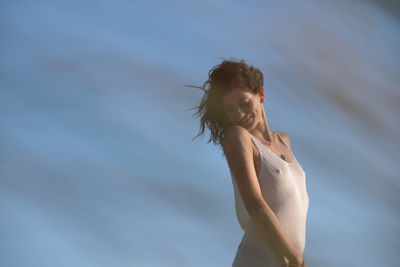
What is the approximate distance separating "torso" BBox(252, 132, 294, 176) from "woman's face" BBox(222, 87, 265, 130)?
0.15 metres

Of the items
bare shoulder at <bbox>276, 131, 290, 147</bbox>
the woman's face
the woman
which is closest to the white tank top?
the woman

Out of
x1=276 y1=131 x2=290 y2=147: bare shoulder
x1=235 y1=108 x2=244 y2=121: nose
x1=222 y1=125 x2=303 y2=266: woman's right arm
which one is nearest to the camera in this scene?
x1=222 y1=125 x2=303 y2=266: woman's right arm

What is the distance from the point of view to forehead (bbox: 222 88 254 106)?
1.98m

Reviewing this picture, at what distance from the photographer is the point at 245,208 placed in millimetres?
1828

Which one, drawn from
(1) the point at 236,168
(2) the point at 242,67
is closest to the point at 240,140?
(1) the point at 236,168

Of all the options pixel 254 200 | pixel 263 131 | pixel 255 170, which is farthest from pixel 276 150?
pixel 254 200

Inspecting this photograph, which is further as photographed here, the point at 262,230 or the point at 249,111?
the point at 249,111

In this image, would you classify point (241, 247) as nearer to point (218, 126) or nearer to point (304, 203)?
point (304, 203)

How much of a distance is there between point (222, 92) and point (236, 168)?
39 cm

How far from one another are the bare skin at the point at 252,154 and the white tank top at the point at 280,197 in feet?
0.14

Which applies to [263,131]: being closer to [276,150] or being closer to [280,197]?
[276,150]

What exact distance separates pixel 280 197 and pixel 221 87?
0.52m

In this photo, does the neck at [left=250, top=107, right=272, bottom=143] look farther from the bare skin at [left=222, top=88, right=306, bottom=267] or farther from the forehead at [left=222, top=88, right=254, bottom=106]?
the forehead at [left=222, top=88, right=254, bottom=106]

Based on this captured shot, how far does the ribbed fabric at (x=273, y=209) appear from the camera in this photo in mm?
1783
